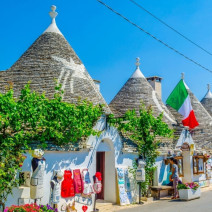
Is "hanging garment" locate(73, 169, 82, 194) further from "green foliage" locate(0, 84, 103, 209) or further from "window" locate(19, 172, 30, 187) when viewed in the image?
"window" locate(19, 172, 30, 187)

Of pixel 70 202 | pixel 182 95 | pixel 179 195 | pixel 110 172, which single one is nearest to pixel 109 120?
pixel 110 172

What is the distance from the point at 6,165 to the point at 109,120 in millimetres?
5396

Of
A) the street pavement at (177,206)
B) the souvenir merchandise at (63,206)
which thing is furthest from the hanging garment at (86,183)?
the street pavement at (177,206)

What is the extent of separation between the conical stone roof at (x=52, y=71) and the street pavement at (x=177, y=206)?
409 centimetres

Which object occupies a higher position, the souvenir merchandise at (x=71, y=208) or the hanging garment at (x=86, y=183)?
the hanging garment at (x=86, y=183)

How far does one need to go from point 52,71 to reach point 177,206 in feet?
24.2

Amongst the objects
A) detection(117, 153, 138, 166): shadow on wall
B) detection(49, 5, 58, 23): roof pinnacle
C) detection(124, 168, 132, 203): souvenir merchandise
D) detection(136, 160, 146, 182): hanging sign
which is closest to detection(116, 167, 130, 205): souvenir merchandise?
detection(124, 168, 132, 203): souvenir merchandise

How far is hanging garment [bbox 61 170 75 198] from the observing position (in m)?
10.1

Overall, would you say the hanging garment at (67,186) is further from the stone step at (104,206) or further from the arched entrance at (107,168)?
the arched entrance at (107,168)

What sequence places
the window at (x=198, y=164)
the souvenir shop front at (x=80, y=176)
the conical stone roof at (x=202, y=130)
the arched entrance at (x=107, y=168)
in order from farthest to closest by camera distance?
the conical stone roof at (x=202, y=130), the window at (x=198, y=164), the arched entrance at (x=107, y=168), the souvenir shop front at (x=80, y=176)

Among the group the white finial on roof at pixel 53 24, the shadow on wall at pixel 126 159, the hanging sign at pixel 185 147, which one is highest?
the white finial on roof at pixel 53 24

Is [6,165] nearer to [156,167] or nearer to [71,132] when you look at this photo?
[71,132]

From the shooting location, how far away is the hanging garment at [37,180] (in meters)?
8.45

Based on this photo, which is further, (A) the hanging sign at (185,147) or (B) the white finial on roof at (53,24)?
(A) the hanging sign at (185,147)
